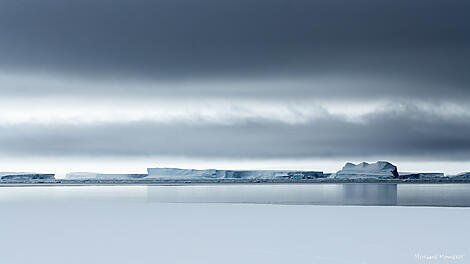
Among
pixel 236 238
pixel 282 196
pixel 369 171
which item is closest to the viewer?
pixel 236 238

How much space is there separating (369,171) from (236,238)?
48.8 meters

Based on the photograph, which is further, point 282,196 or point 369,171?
point 369,171

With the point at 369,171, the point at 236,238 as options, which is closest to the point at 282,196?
the point at 236,238

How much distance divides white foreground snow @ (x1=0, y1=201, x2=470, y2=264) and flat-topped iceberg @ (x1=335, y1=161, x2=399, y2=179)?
4335cm

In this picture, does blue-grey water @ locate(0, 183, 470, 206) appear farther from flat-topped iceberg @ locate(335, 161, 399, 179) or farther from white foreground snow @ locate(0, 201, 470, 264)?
flat-topped iceberg @ locate(335, 161, 399, 179)

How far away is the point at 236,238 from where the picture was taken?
6555mm

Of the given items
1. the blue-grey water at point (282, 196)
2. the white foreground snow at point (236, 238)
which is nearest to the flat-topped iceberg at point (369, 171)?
the blue-grey water at point (282, 196)

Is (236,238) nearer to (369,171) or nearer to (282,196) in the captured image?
(282,196)

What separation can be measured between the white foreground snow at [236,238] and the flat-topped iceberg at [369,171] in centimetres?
4335

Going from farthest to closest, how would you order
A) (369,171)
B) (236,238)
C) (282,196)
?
(369,171)
(282,196)
(236,238)

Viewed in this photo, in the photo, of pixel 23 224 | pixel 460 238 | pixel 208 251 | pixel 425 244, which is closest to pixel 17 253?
pixel 208 251

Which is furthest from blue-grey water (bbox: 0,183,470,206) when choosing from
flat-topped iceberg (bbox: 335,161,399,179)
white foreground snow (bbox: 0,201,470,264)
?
flat-topped iceberg (bbox: 335,161,399,179)

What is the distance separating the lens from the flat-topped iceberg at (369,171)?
52.4m

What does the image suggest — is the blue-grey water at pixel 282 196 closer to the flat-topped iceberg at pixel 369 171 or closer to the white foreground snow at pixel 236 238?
the white foreground snow at pixel 236 238
